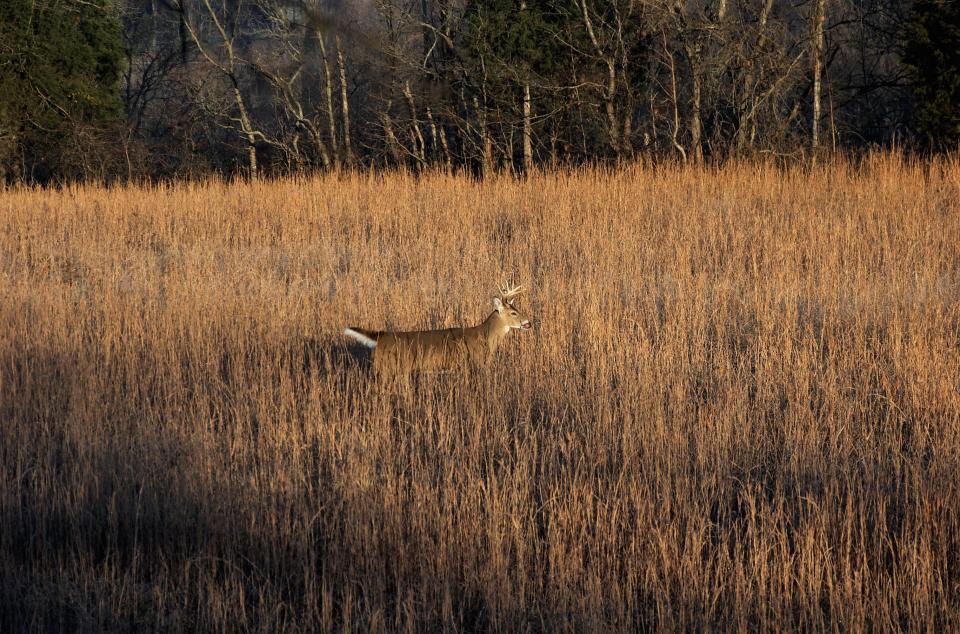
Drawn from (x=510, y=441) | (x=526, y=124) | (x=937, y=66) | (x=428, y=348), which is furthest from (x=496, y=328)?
(x=937, y=66)

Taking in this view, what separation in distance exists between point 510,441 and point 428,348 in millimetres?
1131

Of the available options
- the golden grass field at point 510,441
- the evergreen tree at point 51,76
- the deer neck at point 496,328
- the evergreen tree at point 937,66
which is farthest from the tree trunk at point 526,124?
the evergreen tree at point 51,76

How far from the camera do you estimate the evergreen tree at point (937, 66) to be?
15422mm

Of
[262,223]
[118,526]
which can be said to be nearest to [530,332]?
[118,526]

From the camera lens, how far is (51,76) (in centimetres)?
2188

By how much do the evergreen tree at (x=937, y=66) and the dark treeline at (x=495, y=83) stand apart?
0.03m

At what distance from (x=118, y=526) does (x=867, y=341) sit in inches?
178

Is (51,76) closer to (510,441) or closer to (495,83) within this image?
(495,83)

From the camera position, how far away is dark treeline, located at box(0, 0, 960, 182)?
1548cm

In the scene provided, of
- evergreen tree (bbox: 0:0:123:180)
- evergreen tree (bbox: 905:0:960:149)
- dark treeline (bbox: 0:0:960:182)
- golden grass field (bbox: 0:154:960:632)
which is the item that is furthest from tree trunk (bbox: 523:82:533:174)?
evergreen tree (bbox: 0:0:123:180)

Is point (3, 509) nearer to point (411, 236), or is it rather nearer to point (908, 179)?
point (411, 236)

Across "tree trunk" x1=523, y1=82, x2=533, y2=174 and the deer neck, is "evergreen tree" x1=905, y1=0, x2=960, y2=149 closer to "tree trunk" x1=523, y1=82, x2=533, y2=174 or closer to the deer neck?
"tree trunk" x1=523, y1=82, x2=533, y2=174

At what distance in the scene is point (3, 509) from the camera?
3.67m

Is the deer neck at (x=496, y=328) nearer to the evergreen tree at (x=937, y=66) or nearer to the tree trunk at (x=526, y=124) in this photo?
the tree trunk at (x=526, y=124)
